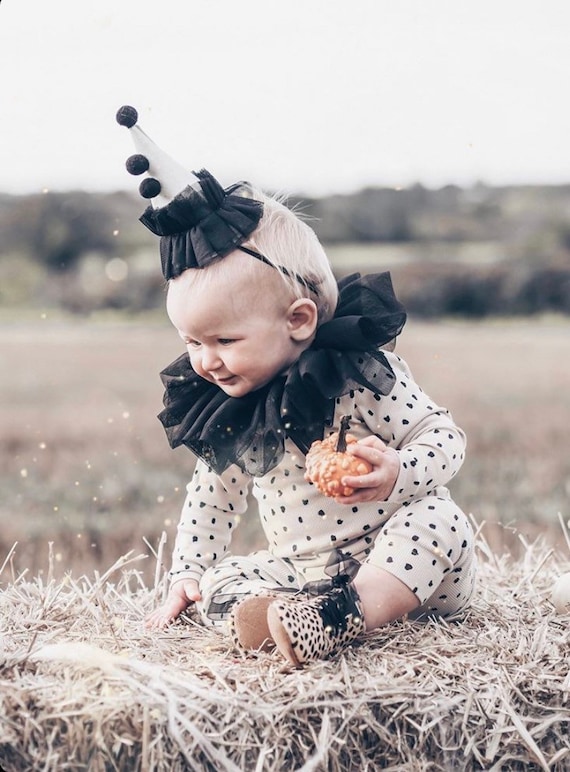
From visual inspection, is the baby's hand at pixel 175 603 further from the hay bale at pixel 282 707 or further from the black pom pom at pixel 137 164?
the black pom pom at pixel 137 164

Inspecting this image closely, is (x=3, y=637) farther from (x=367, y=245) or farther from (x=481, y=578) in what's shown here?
(x=367, y=245)

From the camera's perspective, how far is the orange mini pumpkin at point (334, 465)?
5.60 ft

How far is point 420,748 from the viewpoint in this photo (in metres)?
1.54

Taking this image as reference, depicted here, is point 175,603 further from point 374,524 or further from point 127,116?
point 127,116

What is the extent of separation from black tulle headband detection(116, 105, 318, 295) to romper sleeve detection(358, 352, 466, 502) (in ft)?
0.90

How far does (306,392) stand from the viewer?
1.85m

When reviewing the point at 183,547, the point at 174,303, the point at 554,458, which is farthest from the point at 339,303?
the point at 554,458

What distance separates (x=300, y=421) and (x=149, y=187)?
492mm

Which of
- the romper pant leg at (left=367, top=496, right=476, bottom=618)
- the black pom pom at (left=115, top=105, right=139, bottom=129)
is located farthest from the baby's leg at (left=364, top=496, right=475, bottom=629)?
the black pom pom at (left=115, top=105, right=139, bottom=129)

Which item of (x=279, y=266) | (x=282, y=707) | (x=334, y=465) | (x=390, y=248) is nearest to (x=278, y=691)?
(x=282, y=707)

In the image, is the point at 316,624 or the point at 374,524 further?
the point at 374,524

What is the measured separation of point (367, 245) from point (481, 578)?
17.4 feet

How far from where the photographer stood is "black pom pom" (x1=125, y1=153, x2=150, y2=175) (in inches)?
73.0

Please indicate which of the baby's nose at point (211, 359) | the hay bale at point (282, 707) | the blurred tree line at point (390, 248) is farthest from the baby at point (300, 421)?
the blurred tree line at point (390, 248)
